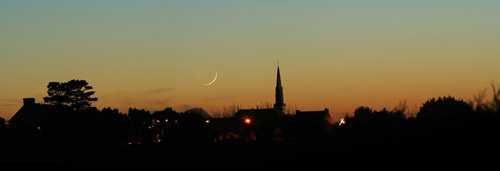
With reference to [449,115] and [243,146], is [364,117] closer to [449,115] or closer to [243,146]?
[449,115]

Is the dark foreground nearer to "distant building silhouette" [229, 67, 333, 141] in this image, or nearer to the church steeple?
"distant building silhouette" [229, 67, 333, 141]

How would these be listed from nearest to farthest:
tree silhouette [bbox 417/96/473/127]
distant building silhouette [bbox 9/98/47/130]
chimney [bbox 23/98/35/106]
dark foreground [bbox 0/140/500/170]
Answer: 1. dark foreground [bbox 0/140/500/170]
2. tree silhouette [bbox 417/96/473/127]
3. distant building silhouette [bbox 9/98/47/130]
4. chimney [bbox 23/98/35/106]

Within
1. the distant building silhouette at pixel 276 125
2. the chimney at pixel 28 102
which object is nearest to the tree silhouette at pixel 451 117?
the distant building silhouette at pixel 276 125

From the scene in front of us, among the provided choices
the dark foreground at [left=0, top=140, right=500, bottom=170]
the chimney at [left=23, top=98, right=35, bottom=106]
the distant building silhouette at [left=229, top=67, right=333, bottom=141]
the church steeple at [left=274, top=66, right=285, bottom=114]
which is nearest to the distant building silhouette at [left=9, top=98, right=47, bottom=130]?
the chimney at [left=23, top=98, right=35, bottom=106]

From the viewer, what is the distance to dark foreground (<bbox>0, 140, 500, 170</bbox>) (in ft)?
40.2

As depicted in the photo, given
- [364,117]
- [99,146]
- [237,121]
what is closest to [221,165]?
[364,117]

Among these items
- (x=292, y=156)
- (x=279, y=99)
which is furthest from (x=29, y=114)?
(x=279, y=99)

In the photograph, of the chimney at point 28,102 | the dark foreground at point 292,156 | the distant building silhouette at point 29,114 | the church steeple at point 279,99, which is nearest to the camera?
the dark foreground at point 292,156

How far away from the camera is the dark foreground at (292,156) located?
12266mm

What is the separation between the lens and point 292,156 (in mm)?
18484

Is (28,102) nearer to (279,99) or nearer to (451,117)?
(451,117)

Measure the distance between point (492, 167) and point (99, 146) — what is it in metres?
29.8

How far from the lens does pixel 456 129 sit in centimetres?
1264

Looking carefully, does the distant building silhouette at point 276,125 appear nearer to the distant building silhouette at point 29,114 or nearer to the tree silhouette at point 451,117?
the tree silhouette at point 451,117
